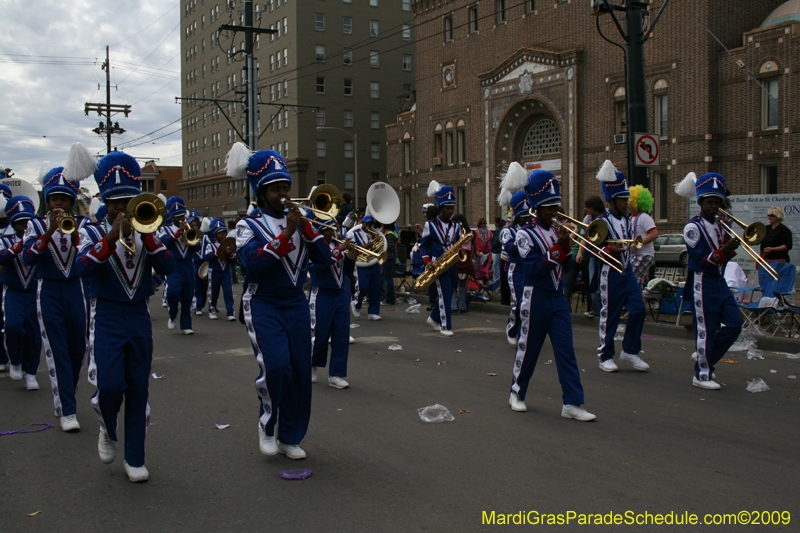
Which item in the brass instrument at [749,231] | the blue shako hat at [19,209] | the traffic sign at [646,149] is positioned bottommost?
the brass instrument at [749,231]

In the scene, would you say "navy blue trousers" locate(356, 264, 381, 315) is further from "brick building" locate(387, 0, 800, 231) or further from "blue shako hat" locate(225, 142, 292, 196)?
"brick building" locate(387, 0, 800, 231)

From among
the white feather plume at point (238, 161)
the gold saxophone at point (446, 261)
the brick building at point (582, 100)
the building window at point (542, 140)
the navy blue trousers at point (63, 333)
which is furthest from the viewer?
the building window at point (542, 140)

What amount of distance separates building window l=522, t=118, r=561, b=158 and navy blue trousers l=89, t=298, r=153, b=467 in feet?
105

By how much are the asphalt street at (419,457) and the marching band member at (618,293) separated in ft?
0.85

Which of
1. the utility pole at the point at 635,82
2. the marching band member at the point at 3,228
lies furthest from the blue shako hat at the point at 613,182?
the marching band member at the point at 3,228

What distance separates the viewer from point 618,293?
26.0ft

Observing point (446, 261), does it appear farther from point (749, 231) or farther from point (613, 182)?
point (749, 231)

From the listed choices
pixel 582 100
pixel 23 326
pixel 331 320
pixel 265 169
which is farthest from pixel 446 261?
pixel 582 100

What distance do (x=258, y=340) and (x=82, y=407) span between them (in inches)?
116

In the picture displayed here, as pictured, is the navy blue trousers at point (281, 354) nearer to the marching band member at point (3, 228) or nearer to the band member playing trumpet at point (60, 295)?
the band member playing trumpet at point (60, 295)

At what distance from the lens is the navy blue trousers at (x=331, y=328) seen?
287 inches

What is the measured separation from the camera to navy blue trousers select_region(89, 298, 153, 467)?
4340mm

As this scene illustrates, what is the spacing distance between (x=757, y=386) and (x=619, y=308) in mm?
1624

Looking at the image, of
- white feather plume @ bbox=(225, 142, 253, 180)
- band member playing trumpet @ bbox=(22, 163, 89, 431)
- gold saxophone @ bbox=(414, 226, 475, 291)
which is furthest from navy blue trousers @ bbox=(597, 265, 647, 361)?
band member playing trumpet @ bbox=(22, 163, 89, 431)
